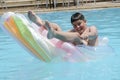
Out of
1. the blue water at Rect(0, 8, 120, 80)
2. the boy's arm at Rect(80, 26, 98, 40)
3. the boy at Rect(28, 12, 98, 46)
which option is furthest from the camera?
the boy's arm at Rect(80, 26, 98, 40)

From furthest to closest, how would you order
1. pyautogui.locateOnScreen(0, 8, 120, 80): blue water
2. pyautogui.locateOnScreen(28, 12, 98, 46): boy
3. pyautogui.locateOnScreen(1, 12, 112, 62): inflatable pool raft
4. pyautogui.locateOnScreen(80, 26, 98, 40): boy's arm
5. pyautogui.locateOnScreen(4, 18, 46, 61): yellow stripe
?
pyautogui.locateOnScreen(4, 18, 46, 61): yellow stripe
pyautogui.locateOnScreen(1, 12, 112, 62): inflatable pool raft
pyautogui.locateOnScreen(80, 26, 98, 40): boy's arm
pyautogui.locateOnScreen(28, 12, 98, 46): boy
pyautogui.locateOnScreen(0, 8, 120, 80): blue water

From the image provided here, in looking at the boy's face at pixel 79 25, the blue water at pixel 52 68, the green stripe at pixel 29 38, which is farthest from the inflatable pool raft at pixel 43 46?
the boy's face at pixel 79 25

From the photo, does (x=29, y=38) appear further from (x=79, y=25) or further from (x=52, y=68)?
(x=79, y=25)

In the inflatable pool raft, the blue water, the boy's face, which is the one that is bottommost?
the blue water

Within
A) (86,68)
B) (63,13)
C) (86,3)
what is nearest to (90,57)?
(86,68)

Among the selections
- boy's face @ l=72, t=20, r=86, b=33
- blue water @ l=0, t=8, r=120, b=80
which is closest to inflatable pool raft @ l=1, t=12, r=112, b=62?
blue water @ l=0, t=8, r=120, b=80

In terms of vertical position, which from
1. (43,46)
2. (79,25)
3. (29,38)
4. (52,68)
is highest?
(79,25)

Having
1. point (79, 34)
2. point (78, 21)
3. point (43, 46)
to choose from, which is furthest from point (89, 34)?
point (43, 46)

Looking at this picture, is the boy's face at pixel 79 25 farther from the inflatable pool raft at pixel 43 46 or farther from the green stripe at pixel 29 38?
the green stripe at pixel 29 38

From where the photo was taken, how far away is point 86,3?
17281 mm

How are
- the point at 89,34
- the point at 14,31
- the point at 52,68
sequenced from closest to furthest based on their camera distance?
the point at 89,34 < the point at 52,68 < the point at 14,31

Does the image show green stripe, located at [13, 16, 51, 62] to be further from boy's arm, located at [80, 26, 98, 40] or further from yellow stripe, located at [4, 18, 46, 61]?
boy's arm, located at [80, 26, 98, 40]

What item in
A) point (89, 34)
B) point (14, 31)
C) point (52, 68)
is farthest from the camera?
point (14, 31)

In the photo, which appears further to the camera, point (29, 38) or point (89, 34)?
point (29, 38)
